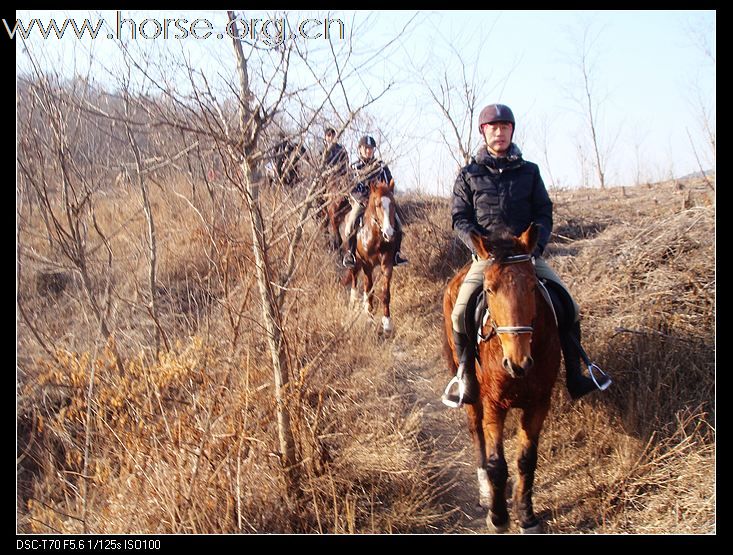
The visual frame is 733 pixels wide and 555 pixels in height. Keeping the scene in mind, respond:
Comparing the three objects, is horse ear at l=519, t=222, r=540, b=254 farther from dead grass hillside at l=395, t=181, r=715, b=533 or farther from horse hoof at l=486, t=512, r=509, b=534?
horse hoof at l=486, t=512, r=509, b=534

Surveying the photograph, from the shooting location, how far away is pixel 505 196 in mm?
3826

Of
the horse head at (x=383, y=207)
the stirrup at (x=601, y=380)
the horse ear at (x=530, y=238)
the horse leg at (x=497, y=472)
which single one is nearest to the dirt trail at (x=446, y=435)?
the horse leg at (x=497, y=472)

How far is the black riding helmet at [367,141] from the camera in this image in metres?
4.25

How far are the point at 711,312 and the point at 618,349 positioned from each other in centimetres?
88

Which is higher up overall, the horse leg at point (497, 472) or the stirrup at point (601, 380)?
the stirrup at point (601, 380)

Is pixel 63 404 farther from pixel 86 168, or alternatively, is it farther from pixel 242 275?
pixel 242 275

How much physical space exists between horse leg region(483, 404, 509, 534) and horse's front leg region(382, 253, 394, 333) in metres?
3.75

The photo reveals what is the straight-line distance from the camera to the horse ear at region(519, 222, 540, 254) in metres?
3.18

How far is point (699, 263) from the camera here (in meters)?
4.80

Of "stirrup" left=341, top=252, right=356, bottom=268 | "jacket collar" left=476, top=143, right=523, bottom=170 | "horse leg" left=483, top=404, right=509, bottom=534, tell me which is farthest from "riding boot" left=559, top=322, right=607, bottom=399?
"stirrup" left=341, top=252, right=356, bottom=268

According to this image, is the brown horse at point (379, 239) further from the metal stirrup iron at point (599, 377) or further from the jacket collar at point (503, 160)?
the metal stirrup iron at point (599, 377)

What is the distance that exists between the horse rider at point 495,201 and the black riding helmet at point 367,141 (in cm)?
85

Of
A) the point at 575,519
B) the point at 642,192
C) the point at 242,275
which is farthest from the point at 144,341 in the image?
the point at 642,192

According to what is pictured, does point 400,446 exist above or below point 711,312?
below
